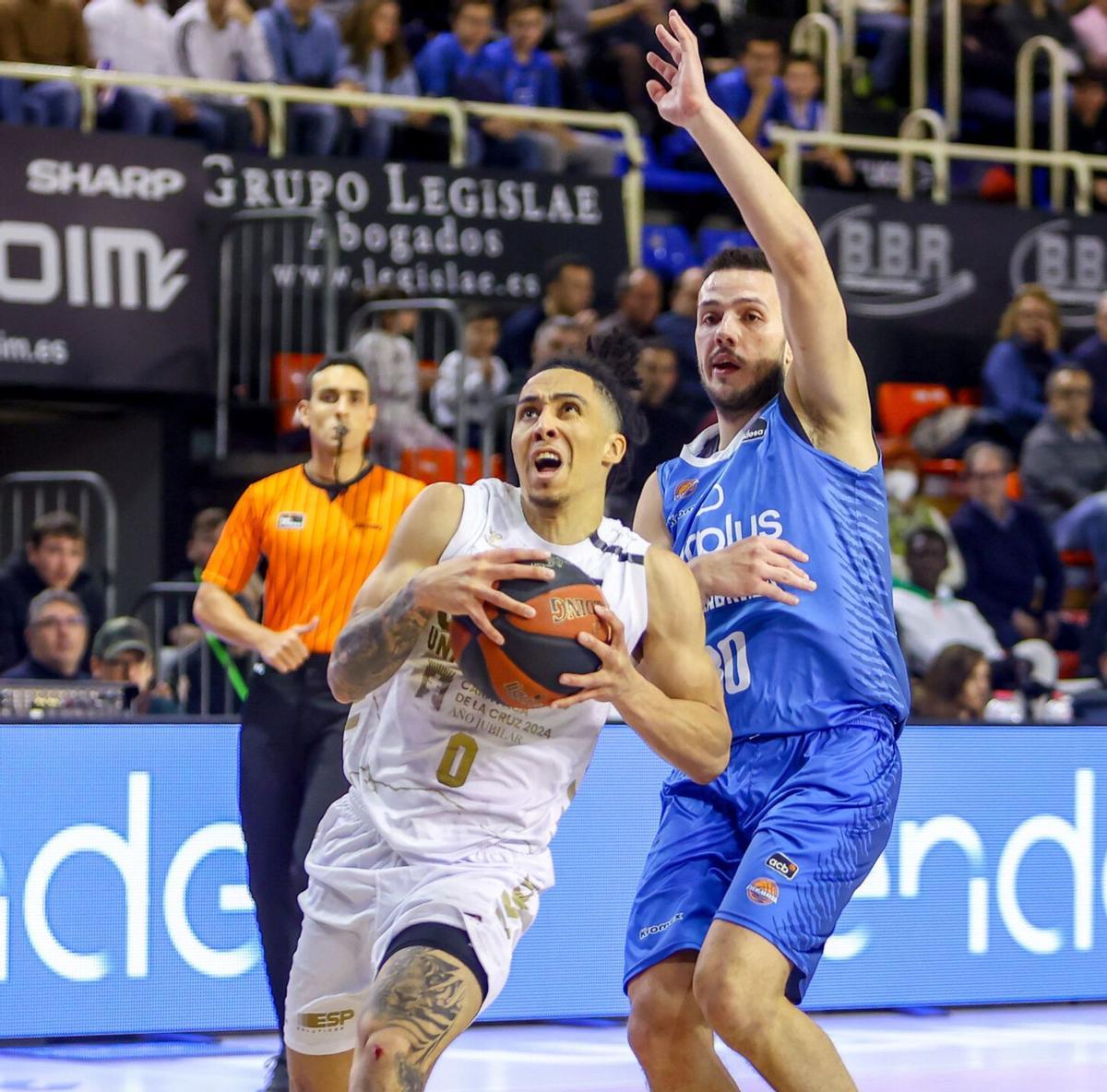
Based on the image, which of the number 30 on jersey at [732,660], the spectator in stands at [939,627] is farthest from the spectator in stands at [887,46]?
the number 30 on jersey at [732,660]

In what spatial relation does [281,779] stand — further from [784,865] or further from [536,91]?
[536,91]

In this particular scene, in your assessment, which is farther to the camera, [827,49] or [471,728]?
[827,49]

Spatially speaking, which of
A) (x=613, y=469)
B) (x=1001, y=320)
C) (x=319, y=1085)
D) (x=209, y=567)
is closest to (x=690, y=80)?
(x=613, y=469)

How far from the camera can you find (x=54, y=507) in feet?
35.9

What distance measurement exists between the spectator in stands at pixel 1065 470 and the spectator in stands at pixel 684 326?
2.06 metres

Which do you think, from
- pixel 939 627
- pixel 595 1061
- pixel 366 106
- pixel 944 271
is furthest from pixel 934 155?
pixel 595 1061

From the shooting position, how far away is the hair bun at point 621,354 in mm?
4543

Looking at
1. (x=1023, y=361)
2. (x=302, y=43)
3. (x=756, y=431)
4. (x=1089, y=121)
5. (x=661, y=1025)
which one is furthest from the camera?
(x=1089, y=121)

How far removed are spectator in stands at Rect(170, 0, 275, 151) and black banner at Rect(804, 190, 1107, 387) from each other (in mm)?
3334

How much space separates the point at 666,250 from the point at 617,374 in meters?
8.68

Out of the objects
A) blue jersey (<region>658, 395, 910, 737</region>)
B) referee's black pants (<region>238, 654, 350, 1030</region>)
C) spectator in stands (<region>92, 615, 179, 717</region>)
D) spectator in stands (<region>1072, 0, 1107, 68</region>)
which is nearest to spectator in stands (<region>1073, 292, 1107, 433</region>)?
spectator in stands (<region>1072, 0, 1107, 68</region>)

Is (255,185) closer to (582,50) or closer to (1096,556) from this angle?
(582,50)

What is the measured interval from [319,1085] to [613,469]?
58.2 inches

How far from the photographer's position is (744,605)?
4375 millimetres
